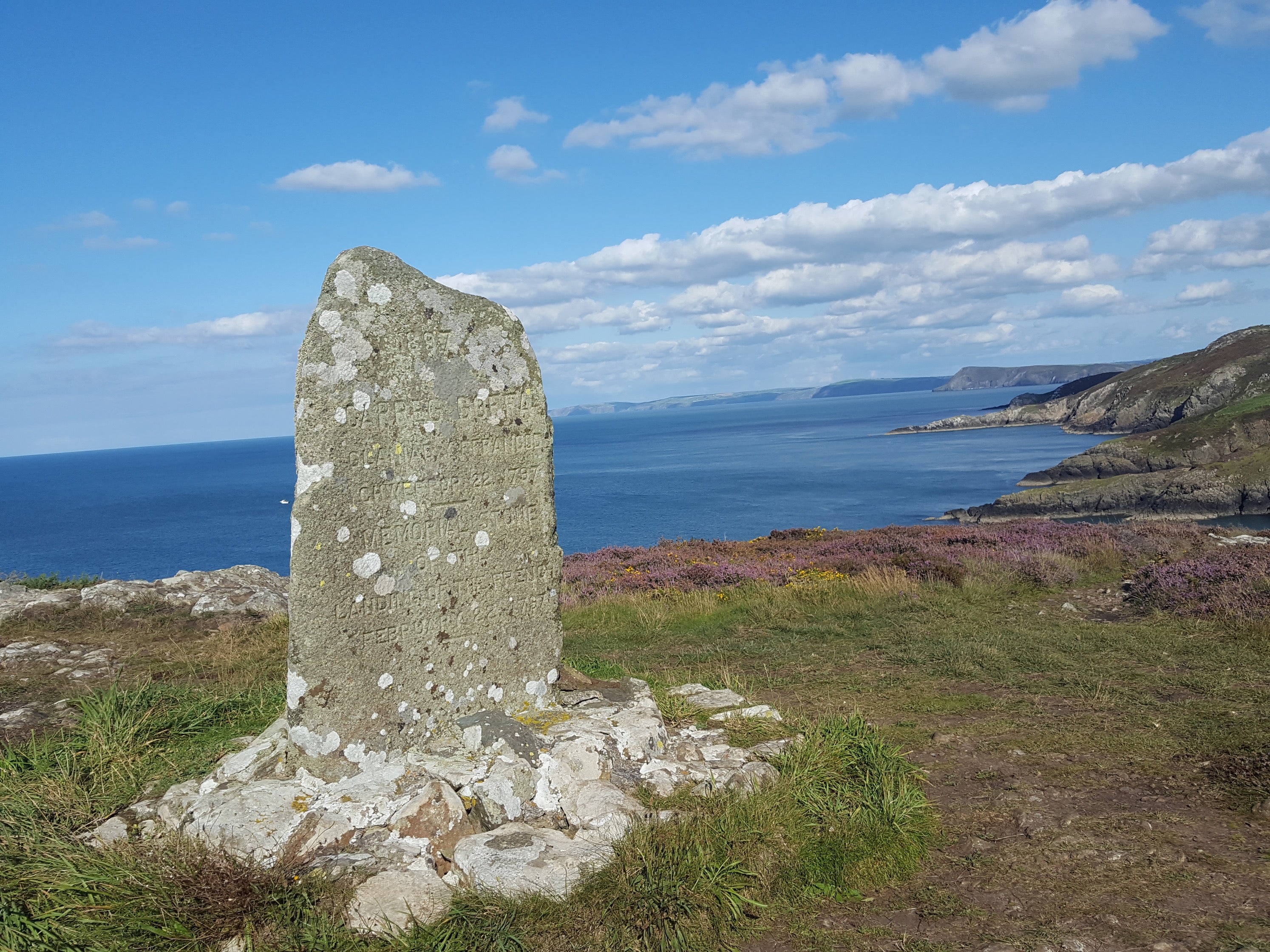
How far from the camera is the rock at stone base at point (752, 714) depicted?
6.96 metres

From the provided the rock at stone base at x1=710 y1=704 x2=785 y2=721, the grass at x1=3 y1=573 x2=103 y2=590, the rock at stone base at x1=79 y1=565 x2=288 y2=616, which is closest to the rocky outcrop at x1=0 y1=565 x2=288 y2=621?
the rock at stone base at x1=79 y1=565 x2=288 y2=616

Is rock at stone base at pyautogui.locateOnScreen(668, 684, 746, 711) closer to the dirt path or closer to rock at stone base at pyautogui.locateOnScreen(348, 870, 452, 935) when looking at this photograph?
the dirt path

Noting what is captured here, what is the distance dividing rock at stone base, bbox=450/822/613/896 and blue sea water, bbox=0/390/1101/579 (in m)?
33.0

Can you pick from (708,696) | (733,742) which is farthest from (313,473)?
(708,696)

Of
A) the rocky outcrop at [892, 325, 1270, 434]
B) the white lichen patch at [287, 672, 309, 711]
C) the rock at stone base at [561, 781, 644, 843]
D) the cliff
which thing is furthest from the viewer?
the rocky outcrop at [892, 325, 1270, 434]

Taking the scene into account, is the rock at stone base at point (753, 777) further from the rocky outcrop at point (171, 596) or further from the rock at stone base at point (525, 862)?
the rocky outcrop at point (171, 596)

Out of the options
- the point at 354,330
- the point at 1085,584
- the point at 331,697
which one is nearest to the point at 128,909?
the point at 331,697

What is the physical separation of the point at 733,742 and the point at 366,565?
125 inches

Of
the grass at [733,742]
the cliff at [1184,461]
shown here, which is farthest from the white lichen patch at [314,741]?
the cliff at [1184,461]

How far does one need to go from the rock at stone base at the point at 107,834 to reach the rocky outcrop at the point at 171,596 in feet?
26.7

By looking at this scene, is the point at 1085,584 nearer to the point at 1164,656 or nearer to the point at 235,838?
the point at 1164,656

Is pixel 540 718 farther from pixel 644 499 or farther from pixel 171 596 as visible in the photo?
pixel 644 499

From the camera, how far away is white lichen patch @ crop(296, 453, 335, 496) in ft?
18.1

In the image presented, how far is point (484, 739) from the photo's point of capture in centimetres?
578
